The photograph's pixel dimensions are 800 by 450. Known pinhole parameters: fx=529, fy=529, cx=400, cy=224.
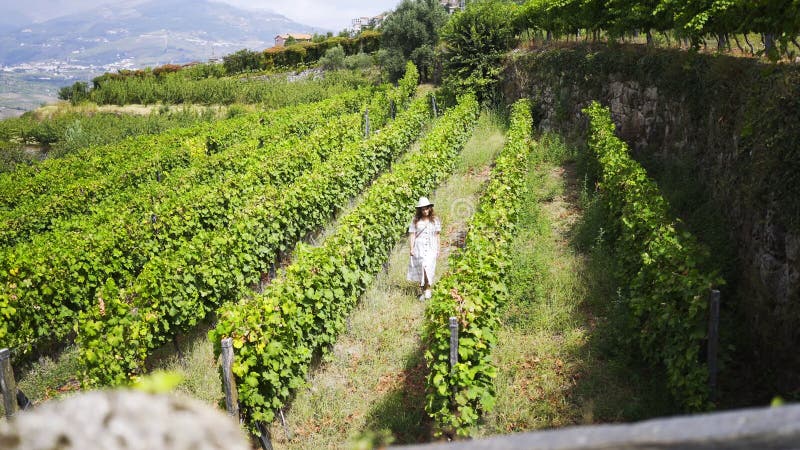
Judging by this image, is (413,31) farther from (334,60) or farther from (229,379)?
(229,379)

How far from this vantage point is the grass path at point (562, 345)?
6.41 m

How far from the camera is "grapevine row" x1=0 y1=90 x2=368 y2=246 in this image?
13.8 metres

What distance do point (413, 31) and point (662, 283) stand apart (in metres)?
38.9

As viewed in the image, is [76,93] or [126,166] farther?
[76,93]

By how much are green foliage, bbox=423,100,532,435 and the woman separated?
0.84 m

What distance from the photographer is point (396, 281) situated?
10.7 metres

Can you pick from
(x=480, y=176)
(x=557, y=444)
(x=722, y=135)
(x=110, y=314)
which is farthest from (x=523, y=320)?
(x=480, y=176)

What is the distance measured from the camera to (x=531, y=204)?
13242mm

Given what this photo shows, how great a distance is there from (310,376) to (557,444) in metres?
7.22

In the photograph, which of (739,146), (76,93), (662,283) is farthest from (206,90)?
(662,283)

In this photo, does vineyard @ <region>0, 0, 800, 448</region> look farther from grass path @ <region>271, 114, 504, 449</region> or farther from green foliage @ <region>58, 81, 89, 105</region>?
green foliage @ <region>58, 81, 89, 105</region>

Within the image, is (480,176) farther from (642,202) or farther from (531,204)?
(642,202)

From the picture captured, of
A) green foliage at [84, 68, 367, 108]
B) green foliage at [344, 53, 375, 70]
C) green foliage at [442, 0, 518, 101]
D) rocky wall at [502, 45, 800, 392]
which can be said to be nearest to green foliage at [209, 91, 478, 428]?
rocky wall at [502, 45, 800, 392]

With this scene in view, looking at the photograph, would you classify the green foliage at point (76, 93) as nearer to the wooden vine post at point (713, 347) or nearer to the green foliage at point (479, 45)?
the green foliage at point (479, 45)
